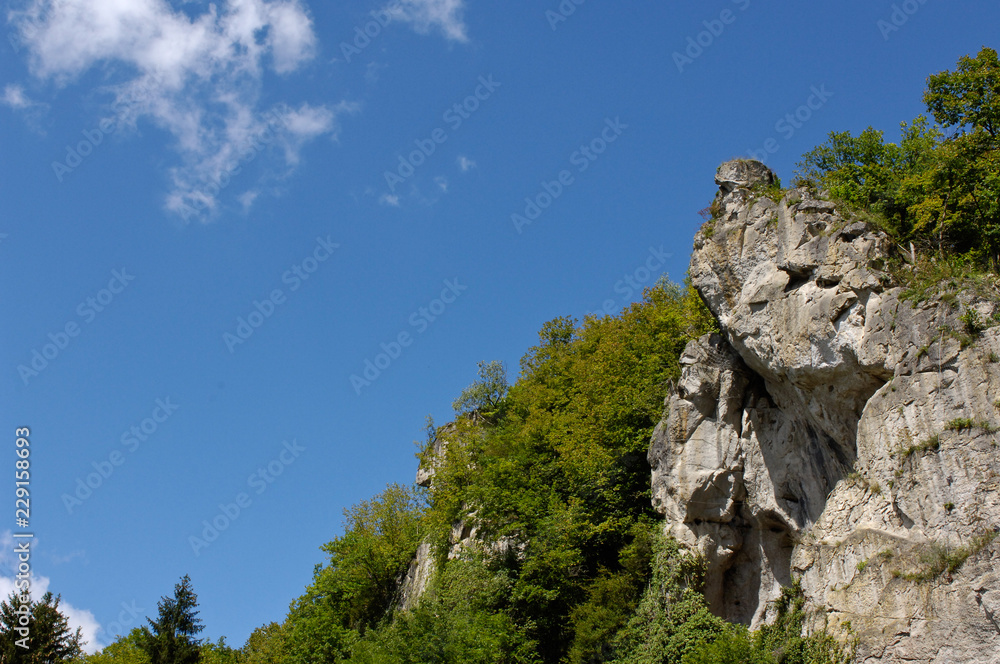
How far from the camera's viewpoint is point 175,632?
159ft

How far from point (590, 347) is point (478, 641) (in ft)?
65.5

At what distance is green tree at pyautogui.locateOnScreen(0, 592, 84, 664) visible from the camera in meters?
39.8

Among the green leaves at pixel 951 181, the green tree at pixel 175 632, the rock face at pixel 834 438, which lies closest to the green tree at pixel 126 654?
the green tree at pixel 175 632

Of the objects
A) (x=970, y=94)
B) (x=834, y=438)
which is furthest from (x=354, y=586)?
(x=970, y=94)

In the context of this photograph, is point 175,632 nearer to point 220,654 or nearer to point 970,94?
point 220,654

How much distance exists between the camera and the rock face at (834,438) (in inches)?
627

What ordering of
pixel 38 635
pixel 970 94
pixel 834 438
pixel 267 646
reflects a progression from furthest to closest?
pixel 267 646 → pixel 38 635 → pixel 970 94 → pixel 834 438

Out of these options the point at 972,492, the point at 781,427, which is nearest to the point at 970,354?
the point at 972,492

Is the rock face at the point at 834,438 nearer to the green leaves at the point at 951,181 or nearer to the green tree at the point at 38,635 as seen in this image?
the green leaves at the point at 951,181

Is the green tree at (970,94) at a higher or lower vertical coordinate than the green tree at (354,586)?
higher

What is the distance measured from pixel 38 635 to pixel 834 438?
1610 inches

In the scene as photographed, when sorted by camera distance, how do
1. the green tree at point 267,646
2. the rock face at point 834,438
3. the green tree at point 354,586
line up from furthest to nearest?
the green tree at point 267,646 < the green tree at point 354,586 < the rock face at point 834,438

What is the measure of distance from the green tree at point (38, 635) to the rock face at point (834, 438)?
34.1 metres

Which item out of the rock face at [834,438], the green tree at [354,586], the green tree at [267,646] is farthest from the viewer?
the green tree at [267,646]
